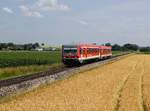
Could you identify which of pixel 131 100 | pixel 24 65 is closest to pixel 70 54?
pixel 24 65

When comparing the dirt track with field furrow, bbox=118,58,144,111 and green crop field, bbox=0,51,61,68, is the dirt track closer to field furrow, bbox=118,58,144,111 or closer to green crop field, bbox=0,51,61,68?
field furrow, bbox=118,58,144,111

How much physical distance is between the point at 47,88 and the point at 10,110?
26.5ft

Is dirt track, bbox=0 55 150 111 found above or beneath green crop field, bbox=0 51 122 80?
above

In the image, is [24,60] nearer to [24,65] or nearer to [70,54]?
[24,65]

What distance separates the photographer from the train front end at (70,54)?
4409cm

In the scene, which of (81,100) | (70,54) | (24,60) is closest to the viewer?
(81,100)

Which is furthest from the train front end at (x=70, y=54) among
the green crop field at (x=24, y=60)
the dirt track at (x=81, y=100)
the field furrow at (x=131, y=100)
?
the field furrow at (x=131, y=100)

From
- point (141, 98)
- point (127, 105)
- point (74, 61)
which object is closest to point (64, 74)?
point (141, 98)

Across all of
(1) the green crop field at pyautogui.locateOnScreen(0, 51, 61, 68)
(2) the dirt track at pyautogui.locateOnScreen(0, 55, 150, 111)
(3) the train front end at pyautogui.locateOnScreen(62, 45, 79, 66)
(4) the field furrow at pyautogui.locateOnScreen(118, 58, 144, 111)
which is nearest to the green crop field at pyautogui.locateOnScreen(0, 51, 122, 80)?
(1) the green crop field at pyautogui.locateOnScreen(0, 51, 61, 68)

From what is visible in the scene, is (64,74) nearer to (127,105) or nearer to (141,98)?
(141,98)

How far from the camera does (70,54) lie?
146 feet

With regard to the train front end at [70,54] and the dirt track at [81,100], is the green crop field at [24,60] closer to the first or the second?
the train front end at [70,54]

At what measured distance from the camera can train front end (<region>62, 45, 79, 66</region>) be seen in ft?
145

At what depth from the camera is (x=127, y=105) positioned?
1648 centimetres
